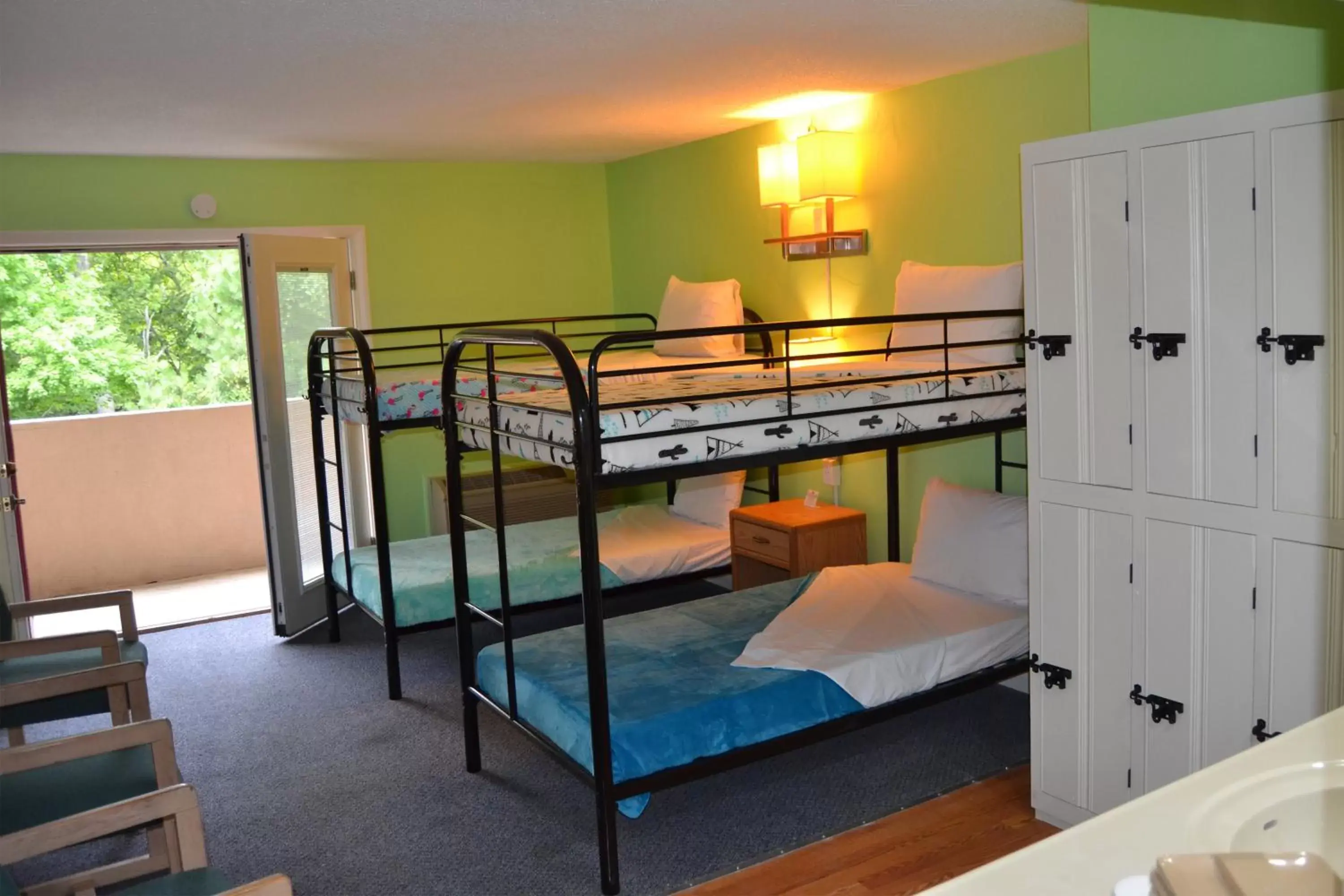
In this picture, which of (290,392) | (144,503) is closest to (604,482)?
(290,392)

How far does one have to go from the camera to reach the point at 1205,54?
258 centimetres

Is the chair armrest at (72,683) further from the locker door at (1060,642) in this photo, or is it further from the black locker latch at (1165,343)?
the black locker latch at (1165,343)

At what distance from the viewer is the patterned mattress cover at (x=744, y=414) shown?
2830 millimetres

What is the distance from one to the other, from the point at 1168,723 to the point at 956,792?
30.0 inches

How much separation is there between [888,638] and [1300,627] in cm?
123

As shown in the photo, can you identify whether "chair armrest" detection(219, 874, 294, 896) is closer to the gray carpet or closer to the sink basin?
the gray carpet

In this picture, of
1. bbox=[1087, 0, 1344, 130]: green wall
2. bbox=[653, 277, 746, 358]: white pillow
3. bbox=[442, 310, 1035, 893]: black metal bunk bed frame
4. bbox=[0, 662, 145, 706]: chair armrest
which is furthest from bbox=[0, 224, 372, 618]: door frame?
bbox=[1087, 0, 1344, 130]: green wall

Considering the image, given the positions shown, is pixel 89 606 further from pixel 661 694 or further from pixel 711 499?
pixel 711 499

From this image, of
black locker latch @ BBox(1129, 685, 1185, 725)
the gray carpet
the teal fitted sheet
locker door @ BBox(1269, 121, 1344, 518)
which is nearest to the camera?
locker door @ BBox(1269, 121, 1344, 518)

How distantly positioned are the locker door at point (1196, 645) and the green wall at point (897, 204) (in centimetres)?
159

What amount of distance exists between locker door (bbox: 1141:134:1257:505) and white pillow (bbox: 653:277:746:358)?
8.40 feet

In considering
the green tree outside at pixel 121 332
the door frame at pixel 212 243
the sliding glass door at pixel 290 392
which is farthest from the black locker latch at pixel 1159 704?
the green tree outside at pixel 121 332

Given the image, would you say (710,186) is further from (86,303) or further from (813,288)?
(86,303)

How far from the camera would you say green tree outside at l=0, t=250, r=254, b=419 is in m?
7.93
